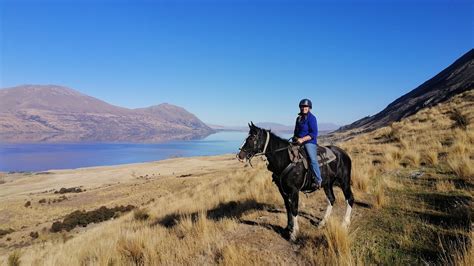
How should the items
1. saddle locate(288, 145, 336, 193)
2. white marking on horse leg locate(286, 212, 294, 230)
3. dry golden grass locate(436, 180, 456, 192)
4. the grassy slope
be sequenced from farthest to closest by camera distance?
1. dry golden grass locate(436, 180, 456, 192)
2. saddle locate(288, 145, 336, 193)
3. white marking on horse leg locate(286, 212, 294, 230)
4. the grassy slope

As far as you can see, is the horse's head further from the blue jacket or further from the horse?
the blue jacket

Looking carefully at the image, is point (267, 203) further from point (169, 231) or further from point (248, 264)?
point (248, 264)

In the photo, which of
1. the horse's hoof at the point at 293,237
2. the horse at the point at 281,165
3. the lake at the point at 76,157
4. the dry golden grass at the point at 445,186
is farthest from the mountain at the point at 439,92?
the horse's hoof at the point at 293,237

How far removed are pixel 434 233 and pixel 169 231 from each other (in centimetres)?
633

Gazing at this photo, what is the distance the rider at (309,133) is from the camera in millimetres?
6898

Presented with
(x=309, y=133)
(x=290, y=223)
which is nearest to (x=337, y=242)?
(x=290, y=223)

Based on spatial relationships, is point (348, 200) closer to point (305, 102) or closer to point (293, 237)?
point (293, 237)

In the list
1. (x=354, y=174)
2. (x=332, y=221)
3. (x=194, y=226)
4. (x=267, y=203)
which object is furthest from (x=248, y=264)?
(x=354, y=174)

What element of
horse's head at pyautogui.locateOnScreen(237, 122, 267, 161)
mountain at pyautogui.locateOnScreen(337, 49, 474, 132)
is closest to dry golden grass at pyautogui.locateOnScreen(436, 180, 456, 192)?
horse's head at pyautogui.locateOnScreen(237, 122, 267, 161)

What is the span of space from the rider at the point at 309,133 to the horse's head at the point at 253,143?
80cm

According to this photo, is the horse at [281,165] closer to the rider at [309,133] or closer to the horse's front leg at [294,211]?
the horse's front leg at [294,211]

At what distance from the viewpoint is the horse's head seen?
22.1 feet

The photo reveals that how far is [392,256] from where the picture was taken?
16.4 ft

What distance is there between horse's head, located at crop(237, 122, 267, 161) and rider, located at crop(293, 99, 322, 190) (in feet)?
2.64
